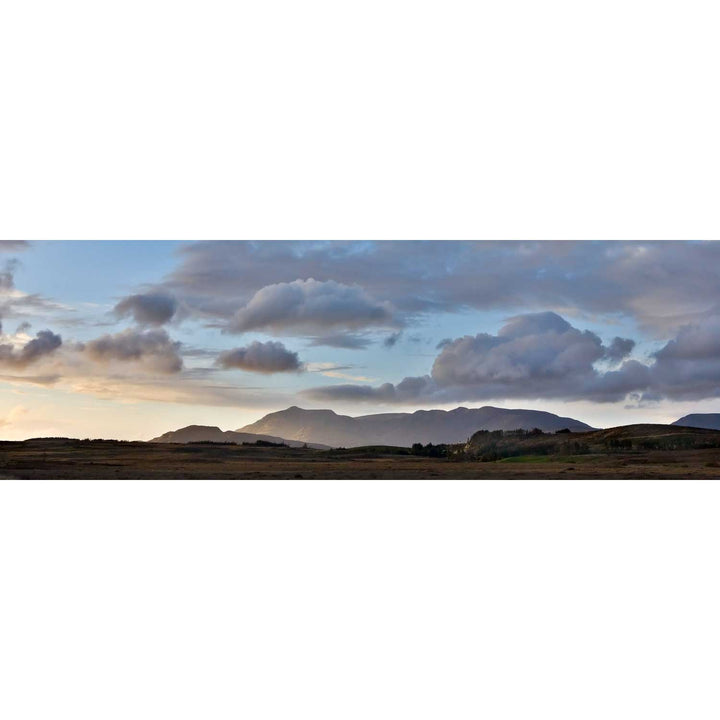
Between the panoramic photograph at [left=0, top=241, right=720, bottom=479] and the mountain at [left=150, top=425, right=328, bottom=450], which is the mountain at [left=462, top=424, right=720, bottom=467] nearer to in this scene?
the panoramic photograph at [left=0, top=241, right=720, bottom=479]

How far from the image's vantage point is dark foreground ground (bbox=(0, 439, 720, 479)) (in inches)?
271

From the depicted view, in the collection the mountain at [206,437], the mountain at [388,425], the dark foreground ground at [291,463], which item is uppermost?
the mountain at [388,425]

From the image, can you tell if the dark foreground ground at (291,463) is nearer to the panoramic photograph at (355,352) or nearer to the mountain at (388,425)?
the panoramic photograph at (355,352)

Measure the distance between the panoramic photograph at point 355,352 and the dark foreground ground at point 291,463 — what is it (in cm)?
2

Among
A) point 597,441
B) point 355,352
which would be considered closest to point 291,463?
point 355,352

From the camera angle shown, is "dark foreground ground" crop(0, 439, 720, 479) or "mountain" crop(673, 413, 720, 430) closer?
"dark foreground ground" crop(0, 439, 720, 479)

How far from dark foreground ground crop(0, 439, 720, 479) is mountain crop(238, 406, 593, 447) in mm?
129

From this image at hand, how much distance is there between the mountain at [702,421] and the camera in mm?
6992

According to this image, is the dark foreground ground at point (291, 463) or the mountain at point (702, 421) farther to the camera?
the mountain at point (702, 421)

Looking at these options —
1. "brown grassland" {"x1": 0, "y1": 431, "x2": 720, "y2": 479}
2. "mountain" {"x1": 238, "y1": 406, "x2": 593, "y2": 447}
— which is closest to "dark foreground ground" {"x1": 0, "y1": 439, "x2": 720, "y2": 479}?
"brown grassland" {"x1": 0, "y1": 431, "x2": 720, "y2": 479}

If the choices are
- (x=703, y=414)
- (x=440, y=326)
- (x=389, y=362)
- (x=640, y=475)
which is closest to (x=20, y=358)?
(x=389, y=362)

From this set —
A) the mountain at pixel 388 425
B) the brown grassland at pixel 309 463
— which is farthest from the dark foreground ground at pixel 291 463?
the mountain at pixel 388 425

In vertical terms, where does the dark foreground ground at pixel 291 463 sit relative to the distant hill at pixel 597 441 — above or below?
below

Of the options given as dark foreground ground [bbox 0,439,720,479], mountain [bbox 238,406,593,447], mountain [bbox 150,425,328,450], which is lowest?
dark foreground ground [bbox 0,439,720,479]
